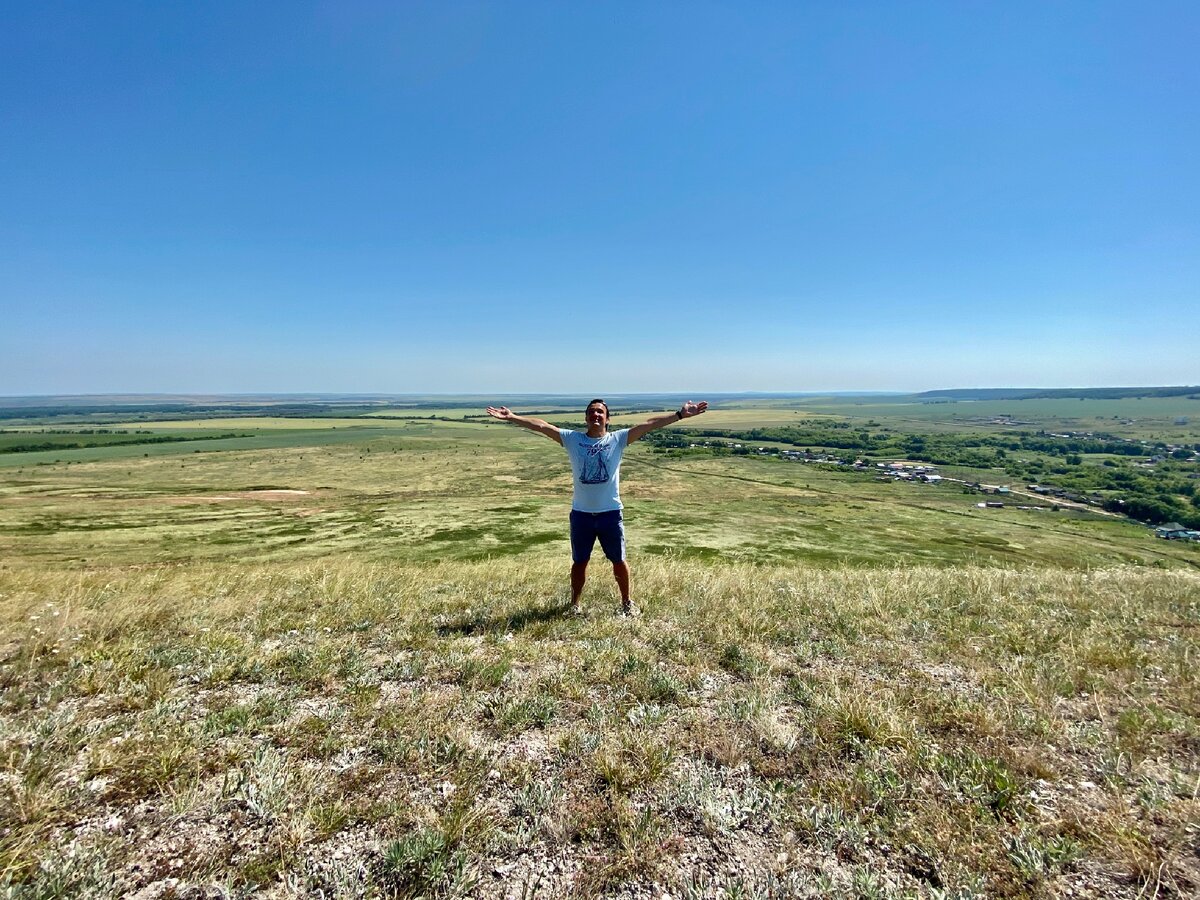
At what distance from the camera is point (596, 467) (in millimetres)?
6398

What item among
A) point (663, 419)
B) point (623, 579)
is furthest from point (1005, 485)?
point (623, 579)

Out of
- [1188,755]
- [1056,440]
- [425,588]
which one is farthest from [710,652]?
[1056,440]

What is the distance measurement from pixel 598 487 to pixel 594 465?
317 mm

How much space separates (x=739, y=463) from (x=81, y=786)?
9650 centimetres

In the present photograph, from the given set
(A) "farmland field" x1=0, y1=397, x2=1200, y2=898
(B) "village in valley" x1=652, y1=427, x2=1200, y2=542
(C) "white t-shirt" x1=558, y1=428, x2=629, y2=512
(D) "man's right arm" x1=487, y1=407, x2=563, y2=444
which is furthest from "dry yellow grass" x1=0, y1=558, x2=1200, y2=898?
(B) "village in valley" x1=652, y1=427, x2=1200, y2=542

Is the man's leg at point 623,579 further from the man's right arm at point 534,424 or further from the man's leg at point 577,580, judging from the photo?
the man's right arm at point 534,424

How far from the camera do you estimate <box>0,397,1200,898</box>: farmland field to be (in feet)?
8.77

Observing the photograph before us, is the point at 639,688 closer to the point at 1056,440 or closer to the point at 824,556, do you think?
the point at 824,556

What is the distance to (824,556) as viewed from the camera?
39562mm

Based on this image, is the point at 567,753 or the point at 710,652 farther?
the point at 710,652

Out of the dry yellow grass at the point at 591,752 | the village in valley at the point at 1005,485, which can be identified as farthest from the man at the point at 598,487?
the village in valley at the point at 1005,485

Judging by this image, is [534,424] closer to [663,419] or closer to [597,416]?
[597,416]

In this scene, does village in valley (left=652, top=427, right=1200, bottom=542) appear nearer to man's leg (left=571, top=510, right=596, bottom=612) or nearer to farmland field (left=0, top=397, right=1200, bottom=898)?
farmland field (left=0, top=397, right=1200, bottom=898)

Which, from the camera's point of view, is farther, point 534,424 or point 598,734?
point 534,424
